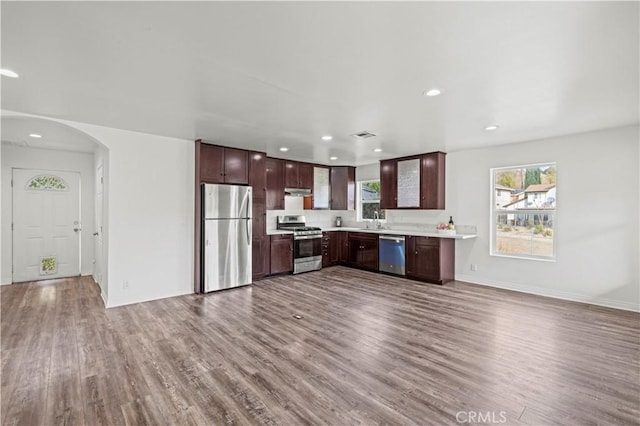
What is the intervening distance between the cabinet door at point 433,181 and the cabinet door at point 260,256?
3.18 meters

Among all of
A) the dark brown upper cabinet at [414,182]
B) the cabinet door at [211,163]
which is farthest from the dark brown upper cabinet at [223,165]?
the dark brown upper cabinet at [414,182]

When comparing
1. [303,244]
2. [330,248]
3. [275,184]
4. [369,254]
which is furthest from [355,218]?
[275,184]

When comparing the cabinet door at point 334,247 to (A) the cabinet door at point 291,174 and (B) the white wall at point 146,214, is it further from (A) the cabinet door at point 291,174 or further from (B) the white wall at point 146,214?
(B) the white wall at point 146,214

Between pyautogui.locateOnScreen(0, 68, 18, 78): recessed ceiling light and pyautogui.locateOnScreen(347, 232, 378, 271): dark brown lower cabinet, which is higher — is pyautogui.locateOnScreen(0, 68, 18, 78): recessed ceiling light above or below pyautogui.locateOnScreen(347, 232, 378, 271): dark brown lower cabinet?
above

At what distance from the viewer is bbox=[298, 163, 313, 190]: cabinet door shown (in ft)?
22.5

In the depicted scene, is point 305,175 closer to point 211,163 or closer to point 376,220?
point 376,220

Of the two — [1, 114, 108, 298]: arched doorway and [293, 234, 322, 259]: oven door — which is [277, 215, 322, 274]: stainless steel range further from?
[1, 114, 108, 298]: arched doorway

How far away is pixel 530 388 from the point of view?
228cm

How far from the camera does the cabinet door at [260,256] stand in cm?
568

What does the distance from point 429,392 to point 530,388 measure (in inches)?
Answer: 30.5

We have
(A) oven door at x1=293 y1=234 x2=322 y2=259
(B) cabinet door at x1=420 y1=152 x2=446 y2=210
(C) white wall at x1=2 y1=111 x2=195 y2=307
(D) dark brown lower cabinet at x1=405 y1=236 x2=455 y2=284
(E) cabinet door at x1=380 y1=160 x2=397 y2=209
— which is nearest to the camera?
(C) white wall at x1=2 y1=111 x2=195 y2=307

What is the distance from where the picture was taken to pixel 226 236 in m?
5.07

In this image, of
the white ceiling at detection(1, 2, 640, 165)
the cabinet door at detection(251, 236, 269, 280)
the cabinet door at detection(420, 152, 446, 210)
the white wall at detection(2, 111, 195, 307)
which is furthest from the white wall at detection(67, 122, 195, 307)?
the cabinet door at detection(420, 152, 446, 210)

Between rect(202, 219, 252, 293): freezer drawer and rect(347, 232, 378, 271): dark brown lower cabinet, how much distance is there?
8.37ft
